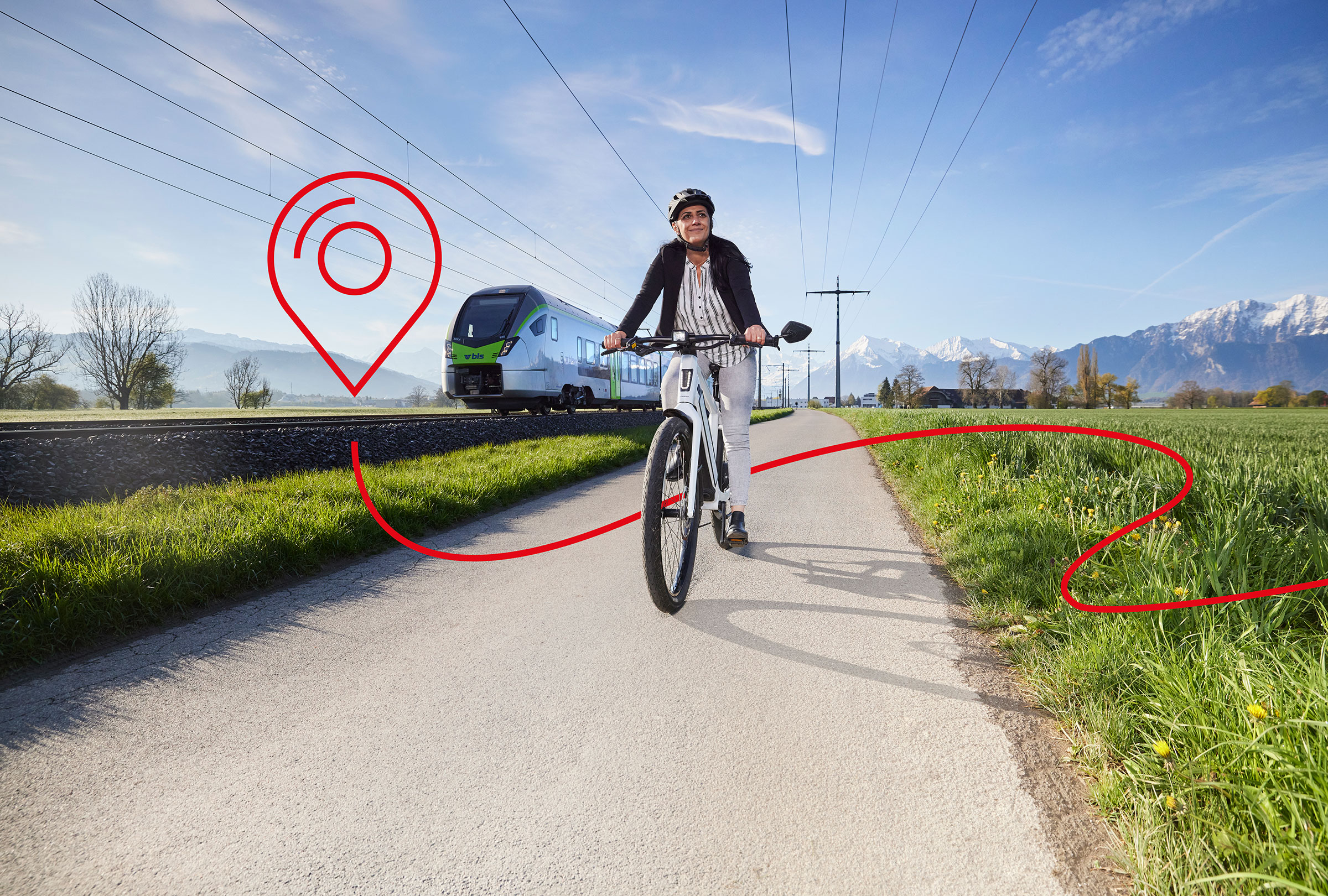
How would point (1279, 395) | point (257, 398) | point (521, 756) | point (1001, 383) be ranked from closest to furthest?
point (521, 756), point (257, 398), point (1279, 395), point (1001, 383)

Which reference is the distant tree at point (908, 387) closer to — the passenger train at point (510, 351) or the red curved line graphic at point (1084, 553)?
the passenger train at point (510, 351)

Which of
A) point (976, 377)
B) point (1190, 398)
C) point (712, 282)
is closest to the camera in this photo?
point (712, 282)

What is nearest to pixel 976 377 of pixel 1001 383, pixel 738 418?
pixel 1001 383

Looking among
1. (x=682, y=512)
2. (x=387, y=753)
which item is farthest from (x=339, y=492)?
(x=387, y=753)

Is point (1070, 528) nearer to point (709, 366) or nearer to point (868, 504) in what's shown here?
point (709, 366)

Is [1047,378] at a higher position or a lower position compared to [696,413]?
higher

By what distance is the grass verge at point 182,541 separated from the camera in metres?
2.89

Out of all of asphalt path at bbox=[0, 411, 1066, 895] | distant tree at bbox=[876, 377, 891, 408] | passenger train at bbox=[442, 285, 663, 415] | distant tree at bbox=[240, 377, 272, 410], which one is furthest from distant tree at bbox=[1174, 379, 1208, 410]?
distant tree at bbox=[240, 377, 272, 410]

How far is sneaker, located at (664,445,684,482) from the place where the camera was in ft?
11.9

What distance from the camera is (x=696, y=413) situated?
379 cm

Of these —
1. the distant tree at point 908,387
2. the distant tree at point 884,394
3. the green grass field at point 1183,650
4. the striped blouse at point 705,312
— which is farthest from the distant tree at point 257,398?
the distant tree at point 884,394

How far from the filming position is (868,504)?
21.8 feet

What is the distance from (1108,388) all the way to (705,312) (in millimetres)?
134421

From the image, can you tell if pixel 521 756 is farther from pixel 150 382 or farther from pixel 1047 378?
pixel 1047 378
